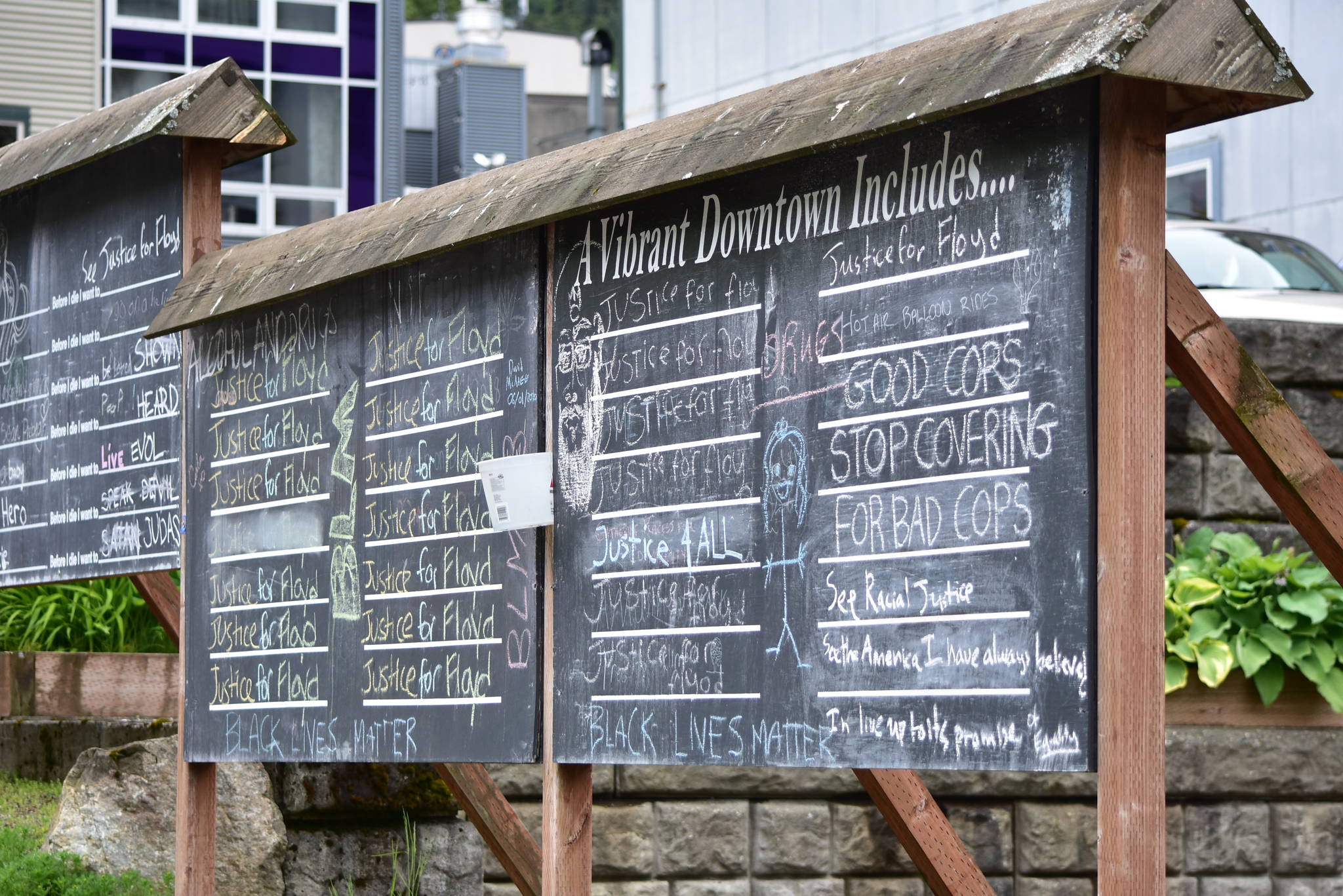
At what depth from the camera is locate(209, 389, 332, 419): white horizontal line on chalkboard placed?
229 inches

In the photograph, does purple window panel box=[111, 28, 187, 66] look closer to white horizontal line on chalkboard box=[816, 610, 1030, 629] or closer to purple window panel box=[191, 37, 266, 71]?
purple window panel box=[191, 37, 266, 71]

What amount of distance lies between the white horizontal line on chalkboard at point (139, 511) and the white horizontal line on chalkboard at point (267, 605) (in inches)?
16.9

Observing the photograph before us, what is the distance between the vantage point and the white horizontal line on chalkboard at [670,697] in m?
4.23

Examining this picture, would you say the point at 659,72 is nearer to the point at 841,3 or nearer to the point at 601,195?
the point at 841,3

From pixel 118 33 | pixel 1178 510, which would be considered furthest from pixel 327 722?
pixel 118 33

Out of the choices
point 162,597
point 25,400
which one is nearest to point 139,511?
point 162,597

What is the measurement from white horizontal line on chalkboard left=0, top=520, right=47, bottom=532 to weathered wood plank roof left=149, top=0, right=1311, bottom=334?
1581 mm

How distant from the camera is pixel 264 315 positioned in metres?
6.08

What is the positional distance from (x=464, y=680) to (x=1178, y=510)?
544 cm

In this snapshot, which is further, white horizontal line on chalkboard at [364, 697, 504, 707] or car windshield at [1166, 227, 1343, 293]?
car windshield at [1166, 227, 1343, 293]

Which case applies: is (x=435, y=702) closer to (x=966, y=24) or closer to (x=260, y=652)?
(x=260, y=652)

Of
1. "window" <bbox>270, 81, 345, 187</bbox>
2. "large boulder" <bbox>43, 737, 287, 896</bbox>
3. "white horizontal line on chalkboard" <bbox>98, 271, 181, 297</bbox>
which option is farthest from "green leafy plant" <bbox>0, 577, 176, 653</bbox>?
"window" <bbox>270, 81, 345, 187</bbox>

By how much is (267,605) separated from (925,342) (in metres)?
2.88

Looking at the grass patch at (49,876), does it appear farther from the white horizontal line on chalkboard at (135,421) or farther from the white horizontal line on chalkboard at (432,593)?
the white horizontal line on chalkboard at (432,593)
